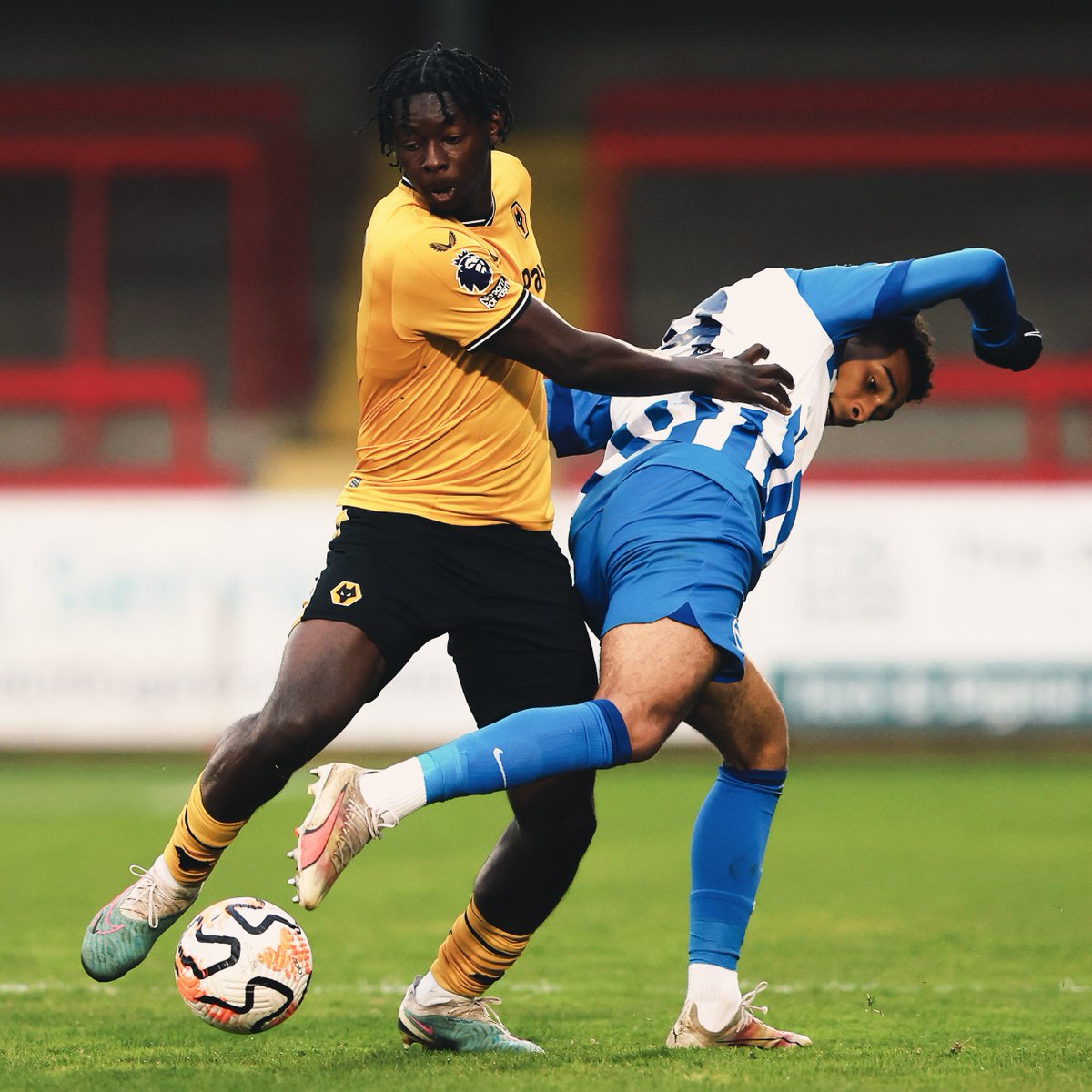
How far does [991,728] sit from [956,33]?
8.60 meters

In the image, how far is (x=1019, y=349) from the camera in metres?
4.58

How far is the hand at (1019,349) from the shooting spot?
4555 mm

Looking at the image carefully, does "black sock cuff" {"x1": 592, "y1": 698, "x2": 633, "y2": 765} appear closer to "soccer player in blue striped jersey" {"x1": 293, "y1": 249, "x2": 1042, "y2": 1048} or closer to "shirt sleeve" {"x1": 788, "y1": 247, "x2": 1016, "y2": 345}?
"soccer player in blue striped jersey" {"x1": 293, "y1": 249, "x2": 1042, "y2": 1048}

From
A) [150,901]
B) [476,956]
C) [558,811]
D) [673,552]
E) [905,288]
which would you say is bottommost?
[476,956]

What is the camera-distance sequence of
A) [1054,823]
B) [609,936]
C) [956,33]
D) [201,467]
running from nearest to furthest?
[609,936] < [1054,823] < [201,467] < [956,33]

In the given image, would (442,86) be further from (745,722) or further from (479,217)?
(745,722)

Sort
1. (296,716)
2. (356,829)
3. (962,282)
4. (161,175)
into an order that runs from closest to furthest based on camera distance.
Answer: (356,829)
(296,716)
(962,282)
(161,175)

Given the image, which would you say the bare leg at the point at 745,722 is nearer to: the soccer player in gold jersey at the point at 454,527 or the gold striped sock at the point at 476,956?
the soccer player in gold jersey at the point at 454,527

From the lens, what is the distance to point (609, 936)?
606cm

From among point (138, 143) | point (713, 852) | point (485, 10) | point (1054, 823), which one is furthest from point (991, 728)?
point (485, 10)

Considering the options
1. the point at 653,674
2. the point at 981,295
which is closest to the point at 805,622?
the point at 981,295

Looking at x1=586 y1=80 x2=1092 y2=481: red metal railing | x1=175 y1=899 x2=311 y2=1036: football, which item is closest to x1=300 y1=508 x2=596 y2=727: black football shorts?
x1=175 y1=899 x2=311 y2=1036: football

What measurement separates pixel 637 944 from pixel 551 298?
395 inches

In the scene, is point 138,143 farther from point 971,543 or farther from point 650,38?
point 971,543
